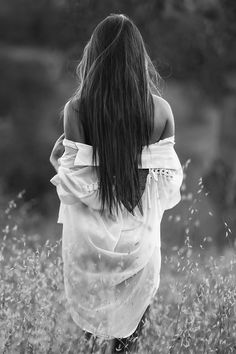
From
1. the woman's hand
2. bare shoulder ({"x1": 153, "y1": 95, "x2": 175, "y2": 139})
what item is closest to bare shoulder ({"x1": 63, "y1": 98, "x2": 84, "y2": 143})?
the woman's hand

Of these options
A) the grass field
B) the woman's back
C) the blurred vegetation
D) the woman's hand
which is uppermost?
the woman's back

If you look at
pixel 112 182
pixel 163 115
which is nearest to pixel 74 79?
pixel 163 115

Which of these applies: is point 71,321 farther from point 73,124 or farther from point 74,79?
point 74,79

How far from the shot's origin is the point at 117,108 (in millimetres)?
3400

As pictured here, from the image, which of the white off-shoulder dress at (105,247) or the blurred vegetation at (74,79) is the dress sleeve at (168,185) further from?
the blurred vegetation at (74,79)

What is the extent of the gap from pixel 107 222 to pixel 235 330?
2.35ft

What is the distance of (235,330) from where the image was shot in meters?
3.52

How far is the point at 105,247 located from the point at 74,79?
11629 mm

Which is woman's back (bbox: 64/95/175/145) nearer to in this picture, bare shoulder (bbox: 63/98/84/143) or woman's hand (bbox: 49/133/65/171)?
bare shoulder (bbox: 63/98/84/143)

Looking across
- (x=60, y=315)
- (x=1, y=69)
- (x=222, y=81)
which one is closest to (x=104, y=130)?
(x=60, y=315)

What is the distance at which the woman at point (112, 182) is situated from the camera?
3.40 meters

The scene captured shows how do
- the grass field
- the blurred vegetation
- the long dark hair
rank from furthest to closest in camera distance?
the blurred vegetation, the long dark hair, the grass field

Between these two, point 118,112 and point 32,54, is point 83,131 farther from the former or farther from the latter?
point 32,54

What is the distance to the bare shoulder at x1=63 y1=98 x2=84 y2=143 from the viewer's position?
11.3 feet
